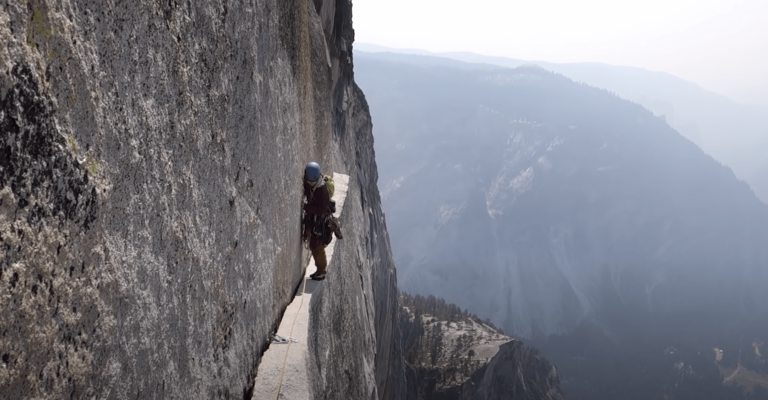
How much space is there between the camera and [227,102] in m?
4.52

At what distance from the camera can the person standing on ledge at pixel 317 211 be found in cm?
766

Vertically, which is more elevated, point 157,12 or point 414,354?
point 157,12

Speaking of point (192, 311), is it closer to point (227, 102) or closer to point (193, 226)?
point (193, 226)

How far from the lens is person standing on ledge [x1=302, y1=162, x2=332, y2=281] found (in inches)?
302

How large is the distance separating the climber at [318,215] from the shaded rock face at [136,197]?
154 cm

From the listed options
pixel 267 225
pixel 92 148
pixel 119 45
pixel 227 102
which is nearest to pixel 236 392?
pixel 267 225

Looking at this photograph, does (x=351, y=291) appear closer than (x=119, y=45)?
No

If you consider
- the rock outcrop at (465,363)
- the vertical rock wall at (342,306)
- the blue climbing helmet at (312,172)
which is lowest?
the rock outcrop at (465,363)

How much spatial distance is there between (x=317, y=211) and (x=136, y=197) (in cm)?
476

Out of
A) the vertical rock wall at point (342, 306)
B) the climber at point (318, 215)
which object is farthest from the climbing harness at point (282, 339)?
the climber at point (318, 215)

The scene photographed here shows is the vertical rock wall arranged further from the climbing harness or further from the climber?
the climber

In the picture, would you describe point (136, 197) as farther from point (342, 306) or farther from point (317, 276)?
point (342, 306)

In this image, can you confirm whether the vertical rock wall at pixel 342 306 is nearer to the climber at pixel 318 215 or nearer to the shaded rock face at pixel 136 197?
the climber at pixel 318 215

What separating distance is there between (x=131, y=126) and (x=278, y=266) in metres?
3.74
